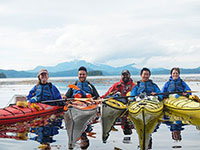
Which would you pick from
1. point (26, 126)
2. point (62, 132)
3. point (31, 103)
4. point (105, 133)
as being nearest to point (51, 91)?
point (31, 103)

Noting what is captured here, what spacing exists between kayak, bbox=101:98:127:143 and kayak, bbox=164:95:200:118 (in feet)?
7.43

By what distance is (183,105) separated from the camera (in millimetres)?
9156

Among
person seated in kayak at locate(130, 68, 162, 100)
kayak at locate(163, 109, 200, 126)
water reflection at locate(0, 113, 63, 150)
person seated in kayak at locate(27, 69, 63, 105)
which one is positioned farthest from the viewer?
person seated in kayak at locate(27, 69, 63, 105)

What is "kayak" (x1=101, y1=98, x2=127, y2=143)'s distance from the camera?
25.2 feet

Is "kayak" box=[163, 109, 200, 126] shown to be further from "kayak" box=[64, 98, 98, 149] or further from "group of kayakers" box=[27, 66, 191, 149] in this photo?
"kayak" box=[64, 98, 98, 149]

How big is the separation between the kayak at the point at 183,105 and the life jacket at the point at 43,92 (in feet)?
18.2

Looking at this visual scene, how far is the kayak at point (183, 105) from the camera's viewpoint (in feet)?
28.3

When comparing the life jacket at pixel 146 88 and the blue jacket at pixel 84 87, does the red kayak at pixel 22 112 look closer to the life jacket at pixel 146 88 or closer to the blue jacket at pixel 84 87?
the blue jacket at pixel 84 87

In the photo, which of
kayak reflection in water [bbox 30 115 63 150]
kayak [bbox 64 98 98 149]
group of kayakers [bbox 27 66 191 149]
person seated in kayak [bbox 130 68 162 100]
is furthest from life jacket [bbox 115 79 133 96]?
kayak [bbox 64 98 98 149]

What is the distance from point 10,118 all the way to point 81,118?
2.73 metres

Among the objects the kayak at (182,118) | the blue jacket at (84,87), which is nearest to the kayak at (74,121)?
the blue jacket at (84,87)

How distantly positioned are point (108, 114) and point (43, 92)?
12.4 ft

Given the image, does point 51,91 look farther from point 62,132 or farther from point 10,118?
point 62,132

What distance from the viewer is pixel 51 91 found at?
1070 cm
